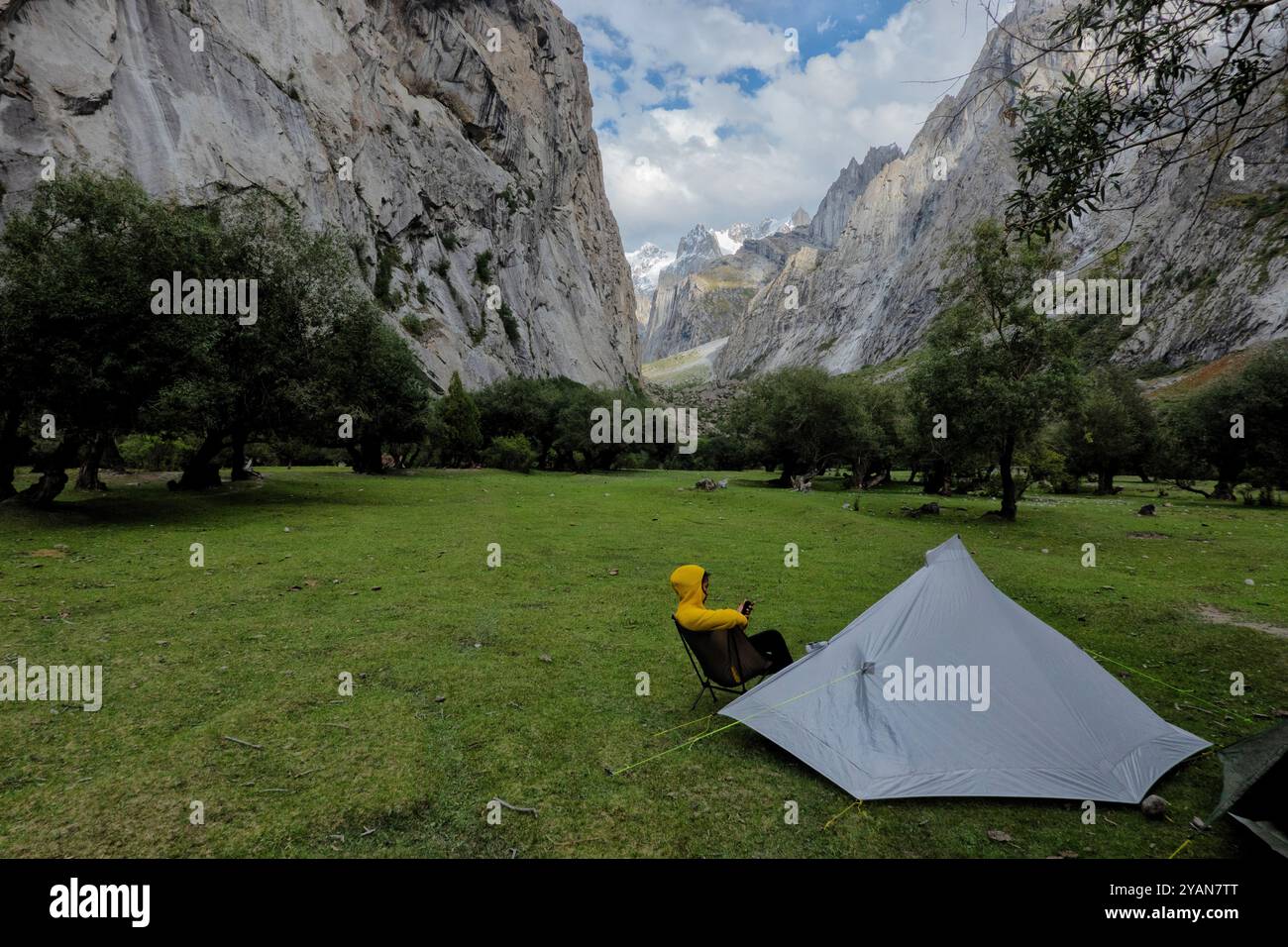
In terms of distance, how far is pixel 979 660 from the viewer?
227 inches

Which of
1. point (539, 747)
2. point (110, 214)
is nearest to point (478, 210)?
point (110, 214)

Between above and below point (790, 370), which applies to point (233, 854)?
below

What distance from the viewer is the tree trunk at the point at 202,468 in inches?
890

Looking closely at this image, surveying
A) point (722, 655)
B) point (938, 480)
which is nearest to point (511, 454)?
point (938, 480)

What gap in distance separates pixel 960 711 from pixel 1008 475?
21126 millimetres

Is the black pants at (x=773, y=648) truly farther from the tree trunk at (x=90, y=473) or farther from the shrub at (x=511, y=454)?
the shrub at (x=511, y=454)

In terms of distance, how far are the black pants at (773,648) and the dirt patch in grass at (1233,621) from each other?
912 cm

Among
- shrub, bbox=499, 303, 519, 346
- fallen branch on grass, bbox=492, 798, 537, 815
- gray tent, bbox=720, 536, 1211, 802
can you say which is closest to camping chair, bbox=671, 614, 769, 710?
gray tent, bbox=720, 536, 1211, 802

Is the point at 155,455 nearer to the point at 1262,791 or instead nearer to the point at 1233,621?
the point at 1262,791

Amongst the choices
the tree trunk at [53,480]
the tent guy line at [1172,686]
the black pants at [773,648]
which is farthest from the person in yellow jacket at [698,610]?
the tree trunk at [53,480]

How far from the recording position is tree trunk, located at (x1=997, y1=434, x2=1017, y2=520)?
22125mm

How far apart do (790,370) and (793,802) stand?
43.3 meters
